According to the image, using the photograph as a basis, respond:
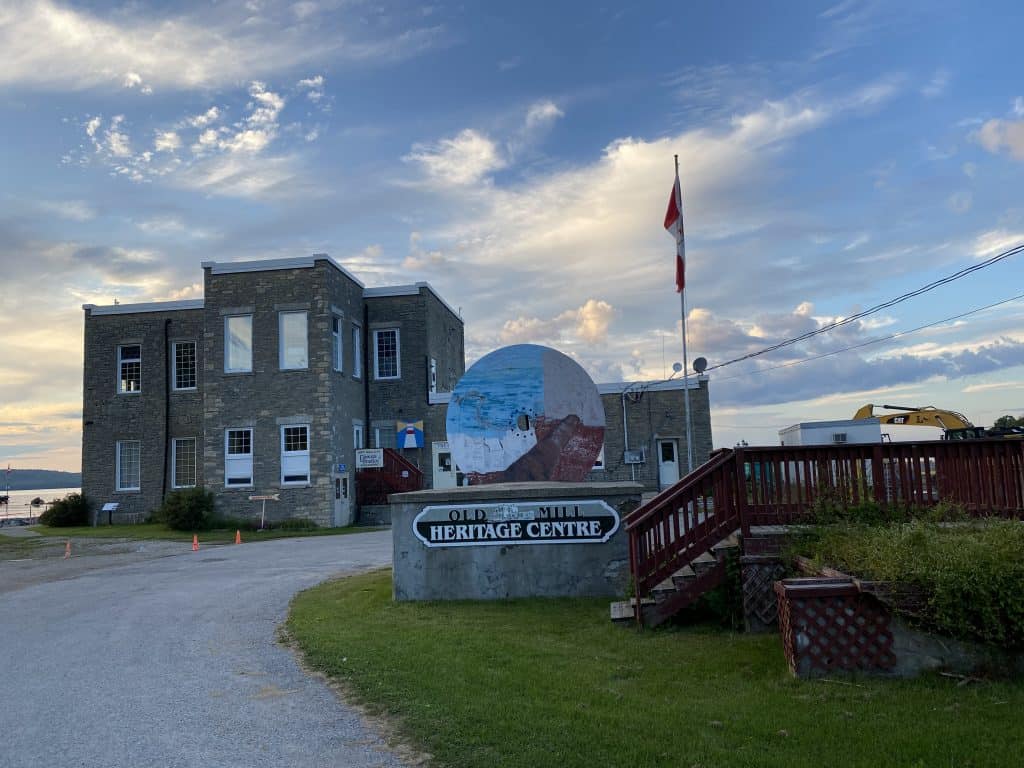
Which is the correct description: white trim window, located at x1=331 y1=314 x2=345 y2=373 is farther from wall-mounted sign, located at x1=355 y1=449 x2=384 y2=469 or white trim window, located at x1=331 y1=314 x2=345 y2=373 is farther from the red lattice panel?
→ the red lattice panel

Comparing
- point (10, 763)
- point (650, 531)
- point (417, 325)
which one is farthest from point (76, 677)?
point (417, 325)

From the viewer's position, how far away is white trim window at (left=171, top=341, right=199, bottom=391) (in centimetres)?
3672

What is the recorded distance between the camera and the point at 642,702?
22.4ft

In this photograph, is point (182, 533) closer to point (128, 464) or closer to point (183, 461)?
point (183, 461)

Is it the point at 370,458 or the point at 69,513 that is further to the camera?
the point at 69,513

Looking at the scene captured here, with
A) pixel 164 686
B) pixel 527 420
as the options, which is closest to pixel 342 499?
pixel 527 420

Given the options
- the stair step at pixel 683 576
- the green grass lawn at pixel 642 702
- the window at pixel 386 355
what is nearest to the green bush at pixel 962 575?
the green grass lawn at pixel 642 702

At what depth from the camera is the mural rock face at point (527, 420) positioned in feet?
51.3

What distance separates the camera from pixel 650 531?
10.5 meters

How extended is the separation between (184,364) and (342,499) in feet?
35.0

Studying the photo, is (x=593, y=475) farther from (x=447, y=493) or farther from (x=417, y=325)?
(x=447, y=493)

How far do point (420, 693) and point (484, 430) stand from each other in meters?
8.89

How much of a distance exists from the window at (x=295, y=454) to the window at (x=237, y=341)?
3.23 meters

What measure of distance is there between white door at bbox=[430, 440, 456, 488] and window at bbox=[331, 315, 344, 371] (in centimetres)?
608
